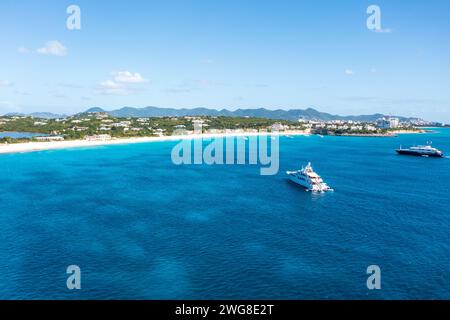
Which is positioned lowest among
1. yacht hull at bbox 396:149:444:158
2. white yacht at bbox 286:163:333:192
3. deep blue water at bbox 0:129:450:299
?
deep blue water at bbox 0:129:450:299

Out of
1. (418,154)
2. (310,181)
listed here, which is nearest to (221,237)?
(310,181)

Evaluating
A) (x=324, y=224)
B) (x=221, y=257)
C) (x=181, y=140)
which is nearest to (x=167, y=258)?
(x=221, y=257)

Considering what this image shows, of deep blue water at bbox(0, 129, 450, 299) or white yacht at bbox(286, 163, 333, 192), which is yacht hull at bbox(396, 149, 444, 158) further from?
white yacht at bbox(286, 163, 333, 192)

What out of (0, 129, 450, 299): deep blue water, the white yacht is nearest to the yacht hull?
(0, 129, 450, 299): deep blue water

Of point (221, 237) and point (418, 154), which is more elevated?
point (418, 154)

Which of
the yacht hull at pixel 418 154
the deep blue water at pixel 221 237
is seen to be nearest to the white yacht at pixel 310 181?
the deep blue water at pixel 221 237

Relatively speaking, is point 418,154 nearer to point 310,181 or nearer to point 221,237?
point 310,181

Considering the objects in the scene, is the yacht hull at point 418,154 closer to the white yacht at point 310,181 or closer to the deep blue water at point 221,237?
the deep blue water at point 221,237

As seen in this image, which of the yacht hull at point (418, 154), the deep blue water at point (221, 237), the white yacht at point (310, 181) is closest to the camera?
the deep blue water at point (221, 237)
